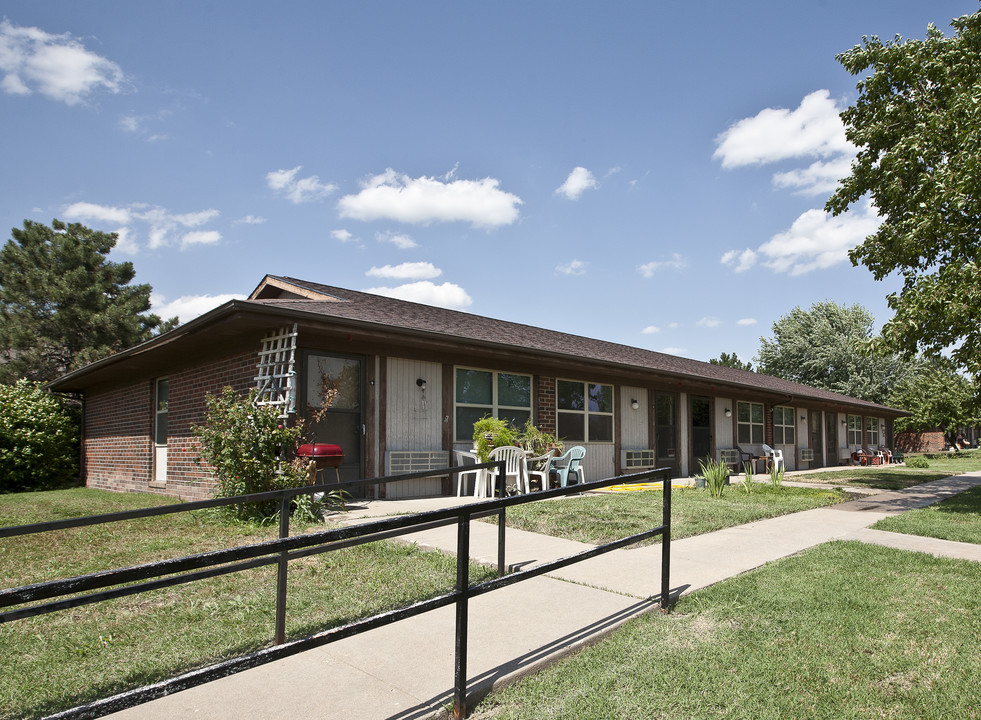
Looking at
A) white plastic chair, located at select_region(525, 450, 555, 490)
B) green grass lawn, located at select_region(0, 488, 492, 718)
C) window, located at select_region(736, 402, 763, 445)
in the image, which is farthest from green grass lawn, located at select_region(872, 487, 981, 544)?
window, located at select_region(736, 402, 763, 445)

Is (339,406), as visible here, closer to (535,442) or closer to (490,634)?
(535,442)

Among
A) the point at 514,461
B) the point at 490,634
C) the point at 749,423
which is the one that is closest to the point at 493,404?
the point at 514,461

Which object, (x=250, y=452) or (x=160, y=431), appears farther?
(x=160, y=431)

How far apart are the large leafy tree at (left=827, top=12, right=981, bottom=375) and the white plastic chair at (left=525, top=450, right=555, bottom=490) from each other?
5.88 m

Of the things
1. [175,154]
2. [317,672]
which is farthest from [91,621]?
[175,154]

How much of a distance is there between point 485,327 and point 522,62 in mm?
5127

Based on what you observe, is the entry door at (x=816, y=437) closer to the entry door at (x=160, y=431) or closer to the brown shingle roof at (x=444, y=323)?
the brown shingle roof at (x=444, y=323)

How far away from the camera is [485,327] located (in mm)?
13258

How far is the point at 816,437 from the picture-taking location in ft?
79.9

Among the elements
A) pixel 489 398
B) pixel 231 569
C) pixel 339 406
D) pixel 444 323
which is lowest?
pixel 231 569

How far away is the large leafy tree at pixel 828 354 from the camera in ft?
126

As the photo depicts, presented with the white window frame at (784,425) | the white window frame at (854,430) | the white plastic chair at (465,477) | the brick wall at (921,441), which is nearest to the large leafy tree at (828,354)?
the brick wall at (921,441)

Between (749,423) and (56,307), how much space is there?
27.1 meters

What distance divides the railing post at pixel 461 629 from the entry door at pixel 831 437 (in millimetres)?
26040
